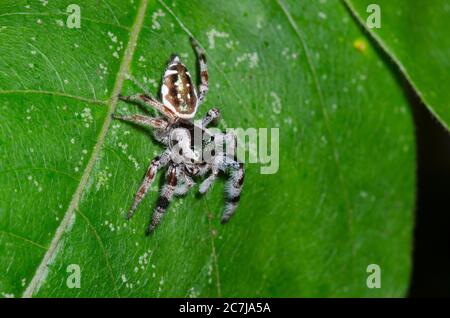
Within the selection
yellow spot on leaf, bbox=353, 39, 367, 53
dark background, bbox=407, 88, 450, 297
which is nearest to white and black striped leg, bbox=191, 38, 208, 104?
yellow spot on leaf, bbox=353, 39, 367, 53

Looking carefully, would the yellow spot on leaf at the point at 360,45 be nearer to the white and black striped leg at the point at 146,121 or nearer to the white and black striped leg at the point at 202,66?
the white and black striped leg at the point at 202,66

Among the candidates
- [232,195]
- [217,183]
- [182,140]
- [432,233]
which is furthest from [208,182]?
[432,233]

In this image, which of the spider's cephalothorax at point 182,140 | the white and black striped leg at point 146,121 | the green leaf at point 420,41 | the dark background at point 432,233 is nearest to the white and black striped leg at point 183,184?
the spider's cephalothorax at point 182,140

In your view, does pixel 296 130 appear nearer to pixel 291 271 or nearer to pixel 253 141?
pixel 253 141

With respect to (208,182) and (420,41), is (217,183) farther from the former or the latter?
(420,41)
